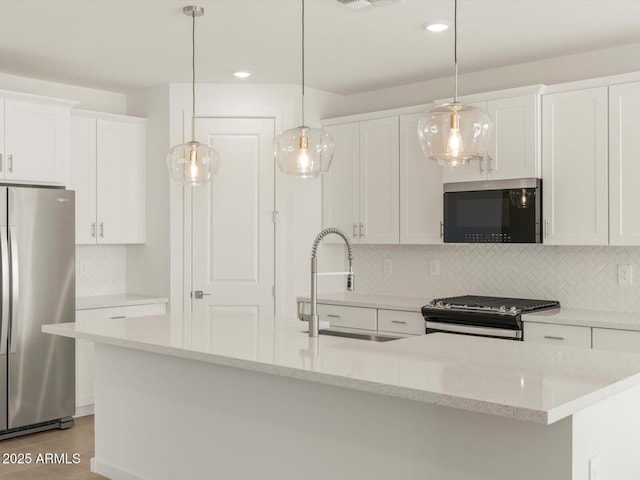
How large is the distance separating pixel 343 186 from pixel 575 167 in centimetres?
194

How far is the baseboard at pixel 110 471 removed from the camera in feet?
12.2

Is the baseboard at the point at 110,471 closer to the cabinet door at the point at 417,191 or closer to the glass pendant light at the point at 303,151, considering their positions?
the glass pendant light at the point at 303,151

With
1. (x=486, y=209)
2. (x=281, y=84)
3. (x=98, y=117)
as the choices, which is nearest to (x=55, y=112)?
(x=98, y=117)

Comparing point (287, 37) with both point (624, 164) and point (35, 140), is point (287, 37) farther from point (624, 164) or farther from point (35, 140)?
point (624, 164)

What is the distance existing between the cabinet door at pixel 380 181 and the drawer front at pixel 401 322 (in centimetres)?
60

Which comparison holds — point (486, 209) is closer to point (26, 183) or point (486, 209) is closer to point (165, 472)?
point (165, 472)

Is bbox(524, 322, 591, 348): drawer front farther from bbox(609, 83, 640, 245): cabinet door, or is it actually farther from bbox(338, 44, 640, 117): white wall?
bbox(338, 44, 640, 117): white wall

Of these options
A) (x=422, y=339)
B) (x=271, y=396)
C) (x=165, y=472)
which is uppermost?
(x=422, y=339)

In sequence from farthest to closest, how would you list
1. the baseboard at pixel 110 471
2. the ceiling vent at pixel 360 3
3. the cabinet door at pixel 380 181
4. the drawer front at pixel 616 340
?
1. the cabinet door at pixel 380 181
2. the drawer front at pixel 616 340
3. the baseboard at pixel 110 471
4. the ceiling vent at pixel 360 3

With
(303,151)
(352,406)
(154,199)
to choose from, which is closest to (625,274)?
(303,151)

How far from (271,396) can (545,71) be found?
3.19 meters

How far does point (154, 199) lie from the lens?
5.74 m

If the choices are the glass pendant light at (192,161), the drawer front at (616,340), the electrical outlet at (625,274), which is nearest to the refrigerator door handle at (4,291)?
the glass pendant light at (192,161)

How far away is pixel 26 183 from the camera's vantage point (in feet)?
16.1
